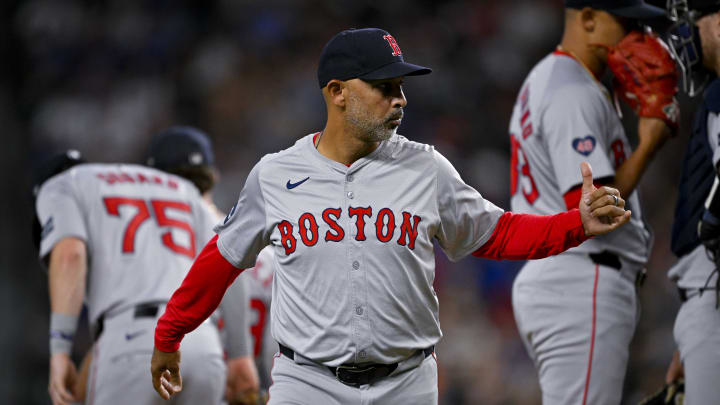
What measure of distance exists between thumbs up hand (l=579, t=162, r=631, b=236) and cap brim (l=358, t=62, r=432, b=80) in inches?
24.4

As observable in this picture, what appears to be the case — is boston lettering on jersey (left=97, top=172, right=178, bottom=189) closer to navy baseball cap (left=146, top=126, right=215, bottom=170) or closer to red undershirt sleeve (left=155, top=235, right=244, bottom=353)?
navy baseball cap (left=146, top=126, right=215, bottom=170)

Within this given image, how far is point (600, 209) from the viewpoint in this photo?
268 cm

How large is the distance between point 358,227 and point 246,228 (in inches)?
16.8

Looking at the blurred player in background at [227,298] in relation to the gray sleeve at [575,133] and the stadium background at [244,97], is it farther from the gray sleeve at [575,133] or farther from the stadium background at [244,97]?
the stadium background at [244,97]

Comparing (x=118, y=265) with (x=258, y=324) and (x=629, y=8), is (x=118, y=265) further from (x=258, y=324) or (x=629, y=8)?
(x=629, y=8)

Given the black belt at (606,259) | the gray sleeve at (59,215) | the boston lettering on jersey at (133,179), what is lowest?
the black belt at (606,259)

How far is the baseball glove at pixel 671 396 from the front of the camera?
3.70 metres

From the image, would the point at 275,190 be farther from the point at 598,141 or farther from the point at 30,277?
the point at 30,277

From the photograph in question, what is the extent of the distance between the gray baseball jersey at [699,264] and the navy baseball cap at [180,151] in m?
2.70

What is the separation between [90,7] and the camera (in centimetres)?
981

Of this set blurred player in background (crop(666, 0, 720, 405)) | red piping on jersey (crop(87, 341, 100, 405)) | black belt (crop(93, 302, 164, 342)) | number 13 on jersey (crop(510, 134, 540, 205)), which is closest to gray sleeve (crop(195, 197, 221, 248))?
black belt (crop(93, 302, 164, 342))

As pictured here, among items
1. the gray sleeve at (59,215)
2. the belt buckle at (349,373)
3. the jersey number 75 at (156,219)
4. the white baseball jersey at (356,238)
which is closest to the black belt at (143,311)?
the jersey number 75 at (156,219)

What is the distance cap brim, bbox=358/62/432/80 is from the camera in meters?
2.89

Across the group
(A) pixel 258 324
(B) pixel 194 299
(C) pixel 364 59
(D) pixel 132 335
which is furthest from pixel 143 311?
(C) pixel 364 59
